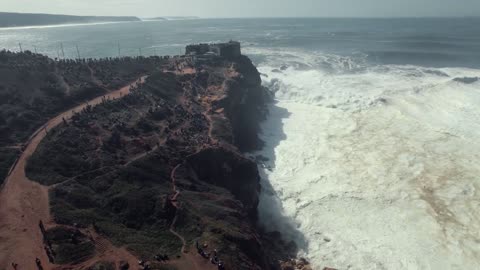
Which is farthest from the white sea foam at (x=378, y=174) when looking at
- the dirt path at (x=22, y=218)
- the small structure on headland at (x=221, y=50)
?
the dirt path at (x=22, y=218)

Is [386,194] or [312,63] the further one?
[312,63]

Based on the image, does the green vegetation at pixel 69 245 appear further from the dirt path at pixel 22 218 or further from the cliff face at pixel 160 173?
the dirt path at pixel 22 218

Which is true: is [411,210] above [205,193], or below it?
below

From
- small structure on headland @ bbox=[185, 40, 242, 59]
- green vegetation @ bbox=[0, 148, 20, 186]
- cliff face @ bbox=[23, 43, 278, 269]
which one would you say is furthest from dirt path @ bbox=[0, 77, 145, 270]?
small structure on headland @ bbox=[185, 40, 242, 59]

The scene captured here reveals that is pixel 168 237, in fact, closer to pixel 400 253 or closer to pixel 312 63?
pixel 400 253

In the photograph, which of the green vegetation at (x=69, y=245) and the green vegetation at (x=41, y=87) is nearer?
the green vegetation at (x=69, y=245)

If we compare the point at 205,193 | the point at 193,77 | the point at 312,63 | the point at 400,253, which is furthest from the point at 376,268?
the point at 312,63

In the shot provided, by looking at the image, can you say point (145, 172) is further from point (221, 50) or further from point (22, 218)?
point (221, 50)
